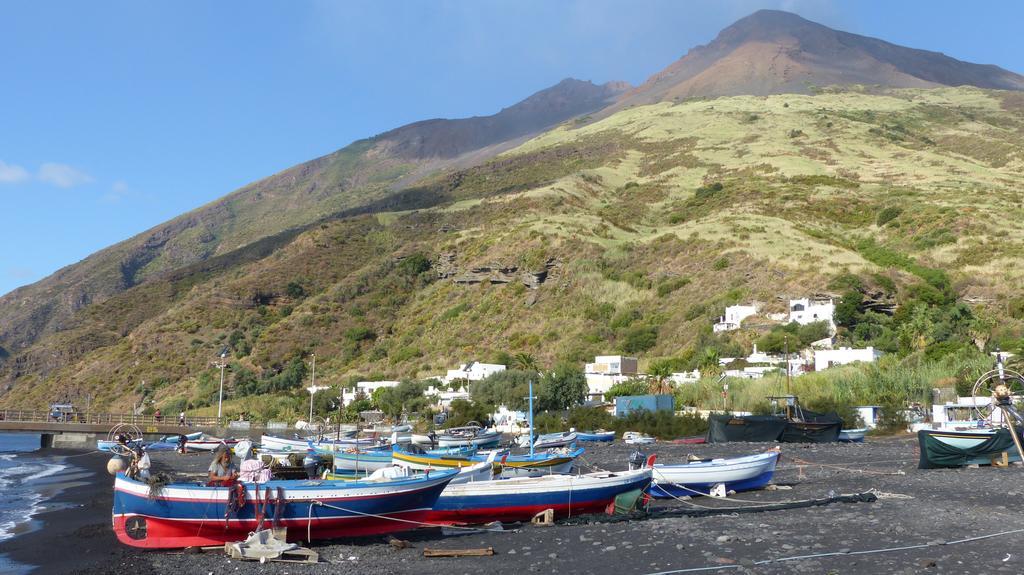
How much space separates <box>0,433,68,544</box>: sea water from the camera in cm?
2162

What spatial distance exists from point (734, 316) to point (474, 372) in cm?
2187

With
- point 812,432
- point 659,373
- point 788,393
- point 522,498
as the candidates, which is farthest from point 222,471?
point 659,373

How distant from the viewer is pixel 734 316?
2625 inches

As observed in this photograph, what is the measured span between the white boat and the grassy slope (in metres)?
23.9

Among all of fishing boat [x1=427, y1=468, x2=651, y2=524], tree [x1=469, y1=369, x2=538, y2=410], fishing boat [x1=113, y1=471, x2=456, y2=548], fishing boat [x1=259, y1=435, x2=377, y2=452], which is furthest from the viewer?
tree [x1=469, y1=369, x2=538, y2=410]

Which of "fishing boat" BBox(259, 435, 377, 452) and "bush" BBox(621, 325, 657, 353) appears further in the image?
"bush" BBox(621, 325, 657, 353)

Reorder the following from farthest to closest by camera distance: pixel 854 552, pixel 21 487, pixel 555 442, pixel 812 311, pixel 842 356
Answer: pixel 812 311
pixel 842 356
pixel 555 442
pixel 21 487
pixel 854 552

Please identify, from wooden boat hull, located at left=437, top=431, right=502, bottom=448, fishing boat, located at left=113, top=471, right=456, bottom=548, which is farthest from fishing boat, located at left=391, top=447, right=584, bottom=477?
wooden boat hull, located at left=437, top=431, right=502, bottom=448

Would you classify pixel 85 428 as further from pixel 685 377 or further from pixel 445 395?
pixel 685 377

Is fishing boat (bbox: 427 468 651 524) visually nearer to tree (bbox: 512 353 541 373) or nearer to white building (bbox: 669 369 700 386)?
white building (bbox: 669 369 700 386)

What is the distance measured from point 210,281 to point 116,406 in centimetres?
3947

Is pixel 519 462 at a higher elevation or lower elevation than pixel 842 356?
lower

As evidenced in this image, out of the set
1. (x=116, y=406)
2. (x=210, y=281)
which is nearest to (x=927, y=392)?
(x=116, y=406)

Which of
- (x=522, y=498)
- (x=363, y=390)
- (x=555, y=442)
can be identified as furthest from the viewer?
(x=363, y=390)
